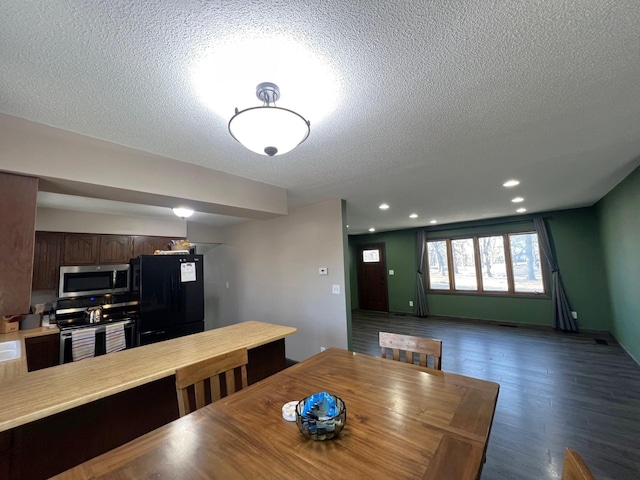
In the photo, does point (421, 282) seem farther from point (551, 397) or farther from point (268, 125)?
point (268, 125)

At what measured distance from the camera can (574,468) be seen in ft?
2.03

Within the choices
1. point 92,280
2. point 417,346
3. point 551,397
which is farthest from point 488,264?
point 92,280

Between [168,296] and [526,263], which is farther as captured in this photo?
[526,263]

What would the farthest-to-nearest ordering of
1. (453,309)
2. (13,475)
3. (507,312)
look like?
1. (453,309)
2. (507,312)
3. (13,475)

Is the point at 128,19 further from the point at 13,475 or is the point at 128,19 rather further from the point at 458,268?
the point at 458,268

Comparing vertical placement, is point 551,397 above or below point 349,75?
below

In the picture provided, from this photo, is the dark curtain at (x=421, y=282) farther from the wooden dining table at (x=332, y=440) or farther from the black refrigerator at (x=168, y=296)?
the wooden dining table at (x=332, y=440)

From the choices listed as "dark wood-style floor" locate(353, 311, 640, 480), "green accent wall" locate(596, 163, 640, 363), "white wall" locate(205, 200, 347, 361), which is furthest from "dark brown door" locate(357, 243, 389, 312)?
"green accent wall" locate(596, 163, 640, 363)

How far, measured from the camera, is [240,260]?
15.8ft

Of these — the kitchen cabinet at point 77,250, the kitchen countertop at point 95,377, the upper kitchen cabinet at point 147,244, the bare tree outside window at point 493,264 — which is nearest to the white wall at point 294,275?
the upper kitchen cabinet at point 147,244

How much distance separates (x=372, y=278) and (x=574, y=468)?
724 centimetres

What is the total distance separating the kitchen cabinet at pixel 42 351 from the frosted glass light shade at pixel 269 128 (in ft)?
12.2

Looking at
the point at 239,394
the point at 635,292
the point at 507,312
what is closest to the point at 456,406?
the point at 239,394

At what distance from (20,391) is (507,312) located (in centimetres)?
712
